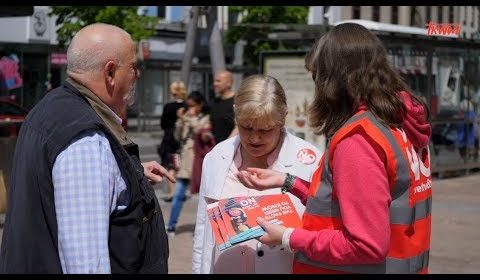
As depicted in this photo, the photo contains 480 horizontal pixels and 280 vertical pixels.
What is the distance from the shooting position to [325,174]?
9.06 ft

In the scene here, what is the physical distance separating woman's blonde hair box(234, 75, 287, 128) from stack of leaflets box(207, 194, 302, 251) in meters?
0.52

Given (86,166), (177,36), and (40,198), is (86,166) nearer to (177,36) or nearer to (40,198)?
(40,198)

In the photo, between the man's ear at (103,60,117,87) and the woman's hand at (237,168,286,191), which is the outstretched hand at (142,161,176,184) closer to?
the woman's hand at (237,168,286,191)

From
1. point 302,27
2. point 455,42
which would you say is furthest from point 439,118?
point 302,27

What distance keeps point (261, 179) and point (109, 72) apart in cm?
84

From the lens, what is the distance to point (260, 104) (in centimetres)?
363

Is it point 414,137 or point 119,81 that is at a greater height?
point 119,81

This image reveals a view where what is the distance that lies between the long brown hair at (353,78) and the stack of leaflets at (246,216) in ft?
1.38

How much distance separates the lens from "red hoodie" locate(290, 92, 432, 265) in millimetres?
2590

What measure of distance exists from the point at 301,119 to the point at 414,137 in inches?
374

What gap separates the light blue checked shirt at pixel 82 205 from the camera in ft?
8.03

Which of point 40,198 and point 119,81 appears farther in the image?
point 119,81

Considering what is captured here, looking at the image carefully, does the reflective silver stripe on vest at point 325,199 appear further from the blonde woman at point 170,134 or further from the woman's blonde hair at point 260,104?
the blonde woman at point 170,134

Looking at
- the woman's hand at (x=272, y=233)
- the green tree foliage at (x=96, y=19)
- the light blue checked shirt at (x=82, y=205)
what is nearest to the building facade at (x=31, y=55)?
the green tree foliage at (x=96, y=19)
